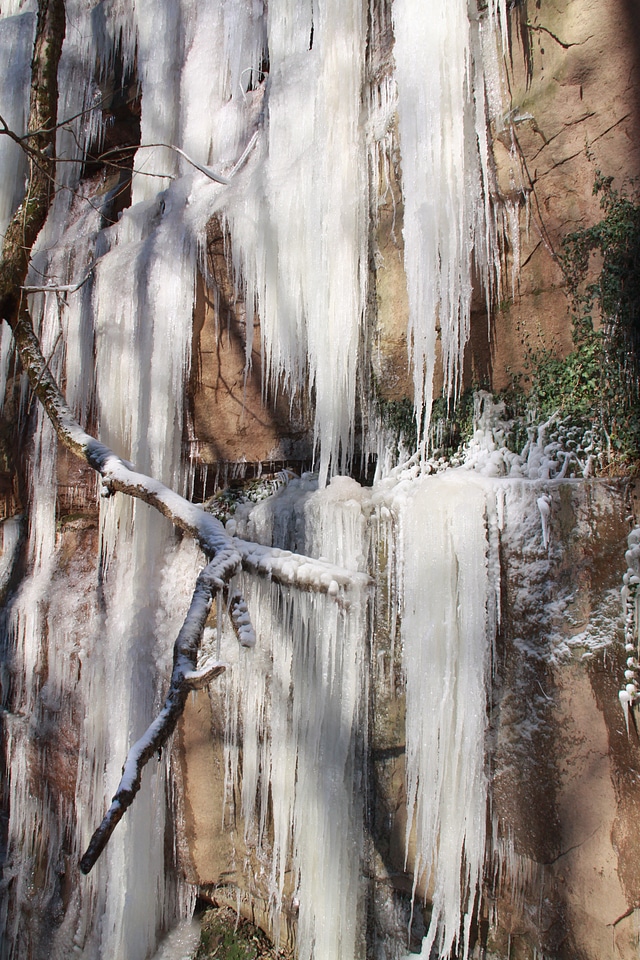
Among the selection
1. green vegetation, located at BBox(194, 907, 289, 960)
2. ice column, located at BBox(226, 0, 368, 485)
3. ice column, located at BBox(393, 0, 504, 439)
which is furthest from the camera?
green vegetation, located at BBox(194, 907, 289, 960)

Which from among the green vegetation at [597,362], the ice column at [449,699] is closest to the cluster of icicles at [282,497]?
the ice column at [449,699]

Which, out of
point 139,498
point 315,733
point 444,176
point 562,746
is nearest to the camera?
point 562,746

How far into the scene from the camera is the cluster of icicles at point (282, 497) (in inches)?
116

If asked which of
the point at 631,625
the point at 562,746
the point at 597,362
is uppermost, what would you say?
the point at 597,362

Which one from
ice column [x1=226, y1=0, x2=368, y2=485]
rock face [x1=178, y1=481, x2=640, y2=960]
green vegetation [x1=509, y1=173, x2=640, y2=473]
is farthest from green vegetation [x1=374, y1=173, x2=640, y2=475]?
ice column [x1=226, y1=0, x2=368, y2=485]

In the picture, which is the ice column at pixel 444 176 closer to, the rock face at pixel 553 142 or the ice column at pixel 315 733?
the rock face at pixel 553 142

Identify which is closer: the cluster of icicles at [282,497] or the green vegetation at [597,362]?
the green vegetation at [597,362]

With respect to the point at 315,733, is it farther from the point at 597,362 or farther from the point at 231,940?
the point at 597,362

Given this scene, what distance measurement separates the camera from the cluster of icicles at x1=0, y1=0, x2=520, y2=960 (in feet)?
9.67

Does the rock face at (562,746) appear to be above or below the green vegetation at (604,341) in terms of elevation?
below

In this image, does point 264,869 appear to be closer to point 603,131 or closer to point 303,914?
point 303,914

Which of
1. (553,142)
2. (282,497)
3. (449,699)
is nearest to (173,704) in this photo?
(449,699)

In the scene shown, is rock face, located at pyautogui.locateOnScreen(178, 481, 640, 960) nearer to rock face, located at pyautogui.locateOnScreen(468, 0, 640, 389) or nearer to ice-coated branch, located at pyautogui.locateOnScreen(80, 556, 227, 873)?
rock face, located at pyautogui.locateOnScreen(468, 0, 640, 389)

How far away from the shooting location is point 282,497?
3879mm
